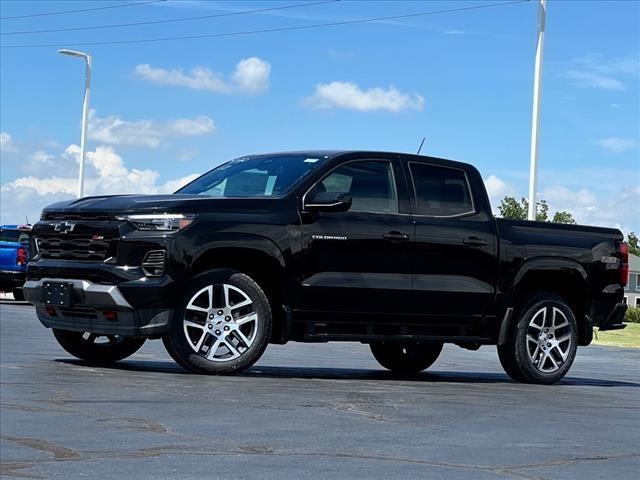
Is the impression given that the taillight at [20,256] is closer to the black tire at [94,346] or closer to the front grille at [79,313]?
the black tire at [94,346]

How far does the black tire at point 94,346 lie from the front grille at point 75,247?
0.98 metres

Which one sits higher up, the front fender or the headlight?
the headlight

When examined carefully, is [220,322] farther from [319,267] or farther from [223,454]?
[223,454]

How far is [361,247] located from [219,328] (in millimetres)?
1403

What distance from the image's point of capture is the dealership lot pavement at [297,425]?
6414mm

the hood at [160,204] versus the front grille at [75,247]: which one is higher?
the hood at [160,204]

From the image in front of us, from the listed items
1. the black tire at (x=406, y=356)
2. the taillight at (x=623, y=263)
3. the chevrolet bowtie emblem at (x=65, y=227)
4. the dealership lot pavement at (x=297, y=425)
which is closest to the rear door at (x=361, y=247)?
the dealership lot pavement at (x=297, y=425)

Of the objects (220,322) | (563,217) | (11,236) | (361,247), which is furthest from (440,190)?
(563,217)

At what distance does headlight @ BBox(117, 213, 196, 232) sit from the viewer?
10141 millimetres

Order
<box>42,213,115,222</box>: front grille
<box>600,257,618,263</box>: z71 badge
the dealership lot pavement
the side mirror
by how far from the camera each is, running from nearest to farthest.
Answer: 1. the dealership lot pavement
2. <box>42,213,115,222</box>: front grille
3. the side mirror
4. <box>600,257,618,263</box>: z71 badge

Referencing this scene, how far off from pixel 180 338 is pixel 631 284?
351ft

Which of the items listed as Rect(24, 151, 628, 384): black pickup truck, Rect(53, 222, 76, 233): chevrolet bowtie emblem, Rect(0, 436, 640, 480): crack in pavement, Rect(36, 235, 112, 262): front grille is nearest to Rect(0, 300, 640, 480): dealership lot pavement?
Rect(0, 436, 640, 480): crack in pavement

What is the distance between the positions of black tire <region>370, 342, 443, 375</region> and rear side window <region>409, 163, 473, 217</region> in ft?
5.75

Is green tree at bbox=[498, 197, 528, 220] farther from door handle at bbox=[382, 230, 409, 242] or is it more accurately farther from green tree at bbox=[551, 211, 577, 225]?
door handle at bbox=[382, 230, 409, 242]
